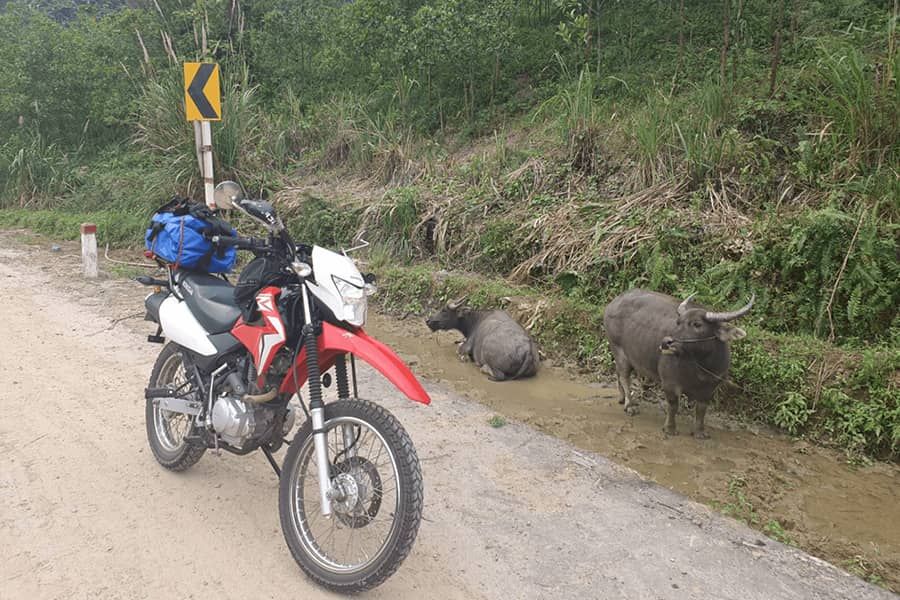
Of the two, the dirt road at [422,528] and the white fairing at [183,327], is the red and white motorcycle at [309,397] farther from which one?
the dirt road at [422,528]

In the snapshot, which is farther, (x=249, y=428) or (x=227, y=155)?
(x=227, y=155)

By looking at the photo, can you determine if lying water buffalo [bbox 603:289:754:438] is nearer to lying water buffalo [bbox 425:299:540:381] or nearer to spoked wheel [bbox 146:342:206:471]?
lying water buffalo [bbox 425:299:540:381]

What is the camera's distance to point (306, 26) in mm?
15438

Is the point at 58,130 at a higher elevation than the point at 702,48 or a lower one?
lower

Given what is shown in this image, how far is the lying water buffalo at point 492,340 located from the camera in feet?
20.6

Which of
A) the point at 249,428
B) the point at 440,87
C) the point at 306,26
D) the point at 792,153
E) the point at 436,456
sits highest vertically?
the point at 306,26

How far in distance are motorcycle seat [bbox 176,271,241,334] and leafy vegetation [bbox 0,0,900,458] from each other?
3722mm

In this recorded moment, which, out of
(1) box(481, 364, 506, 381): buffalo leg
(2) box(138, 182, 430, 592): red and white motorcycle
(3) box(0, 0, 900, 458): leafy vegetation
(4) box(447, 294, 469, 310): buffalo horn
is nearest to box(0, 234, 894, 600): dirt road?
(2) box(138, 182, 430, 592): red and white motorcycle

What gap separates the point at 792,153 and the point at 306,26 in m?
11.6

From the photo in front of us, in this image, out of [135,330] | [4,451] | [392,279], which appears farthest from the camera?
[392,279]

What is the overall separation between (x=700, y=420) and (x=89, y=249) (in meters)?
8.20

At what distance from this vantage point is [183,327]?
147 inches

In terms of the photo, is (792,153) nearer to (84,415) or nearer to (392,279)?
(392,279)

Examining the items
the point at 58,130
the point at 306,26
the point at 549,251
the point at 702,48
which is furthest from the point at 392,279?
the point at 58,130
